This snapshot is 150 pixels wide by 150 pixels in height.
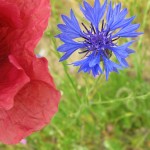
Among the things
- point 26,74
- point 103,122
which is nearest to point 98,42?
point 26,74

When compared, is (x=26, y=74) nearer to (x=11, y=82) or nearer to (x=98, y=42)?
(x=11, y=82)

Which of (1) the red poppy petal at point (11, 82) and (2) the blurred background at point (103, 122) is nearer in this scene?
(1) the red poppy petal at point (11, 82)

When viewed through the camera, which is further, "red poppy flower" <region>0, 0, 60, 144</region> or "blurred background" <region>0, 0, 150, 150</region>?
"blurred background" <region>0, 0, 150, 150</region>

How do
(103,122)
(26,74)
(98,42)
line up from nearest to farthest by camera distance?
(26,74), (98,42), (103,122)

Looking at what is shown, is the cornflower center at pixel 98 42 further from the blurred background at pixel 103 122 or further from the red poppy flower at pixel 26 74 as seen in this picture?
the blurred background at pixel 103 122

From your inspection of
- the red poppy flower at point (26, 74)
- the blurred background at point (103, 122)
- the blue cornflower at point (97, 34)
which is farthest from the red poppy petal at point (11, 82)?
the blurred background at point (103, 122)

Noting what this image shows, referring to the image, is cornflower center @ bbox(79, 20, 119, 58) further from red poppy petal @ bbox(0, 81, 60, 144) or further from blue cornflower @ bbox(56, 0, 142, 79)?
red poppy petal @ bbox(0, 81, 60, 144)

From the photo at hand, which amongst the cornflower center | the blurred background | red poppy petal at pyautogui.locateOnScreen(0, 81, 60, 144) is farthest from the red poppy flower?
the blurred background

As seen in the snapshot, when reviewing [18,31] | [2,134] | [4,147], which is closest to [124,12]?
[18,31]
